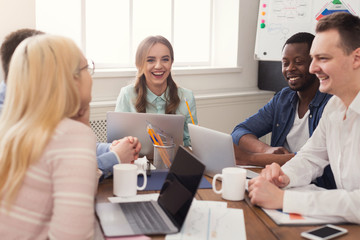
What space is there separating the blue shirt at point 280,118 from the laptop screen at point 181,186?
3.47ft

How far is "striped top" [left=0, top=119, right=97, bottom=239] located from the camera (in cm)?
95

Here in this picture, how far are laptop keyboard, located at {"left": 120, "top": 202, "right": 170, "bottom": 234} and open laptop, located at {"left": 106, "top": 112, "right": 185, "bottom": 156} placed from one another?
519mm

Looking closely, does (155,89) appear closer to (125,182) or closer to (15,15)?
(15,15)

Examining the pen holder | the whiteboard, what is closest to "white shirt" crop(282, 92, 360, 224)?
the pen holder

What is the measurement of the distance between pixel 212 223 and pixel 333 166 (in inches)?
25.3

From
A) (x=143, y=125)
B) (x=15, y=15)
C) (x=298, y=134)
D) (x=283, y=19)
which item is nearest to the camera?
(x=143, y=125)

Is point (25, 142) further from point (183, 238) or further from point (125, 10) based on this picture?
point (125, 10)

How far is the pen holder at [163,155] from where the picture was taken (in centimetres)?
172

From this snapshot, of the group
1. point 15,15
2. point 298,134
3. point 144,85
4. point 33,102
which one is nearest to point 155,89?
point 144,85

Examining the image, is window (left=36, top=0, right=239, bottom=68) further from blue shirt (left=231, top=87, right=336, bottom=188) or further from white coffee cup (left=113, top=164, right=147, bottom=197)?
white coffee cup (left=113, top=164, right=147, bottom=197)

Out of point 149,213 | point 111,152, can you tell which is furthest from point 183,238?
point 111,152

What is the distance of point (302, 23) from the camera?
332 cm

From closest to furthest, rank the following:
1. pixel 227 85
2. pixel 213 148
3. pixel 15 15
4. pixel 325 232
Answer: pixel 325 232, pixel 213 148, pixel 15 15, pixel 227 85

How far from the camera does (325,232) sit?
116cm
